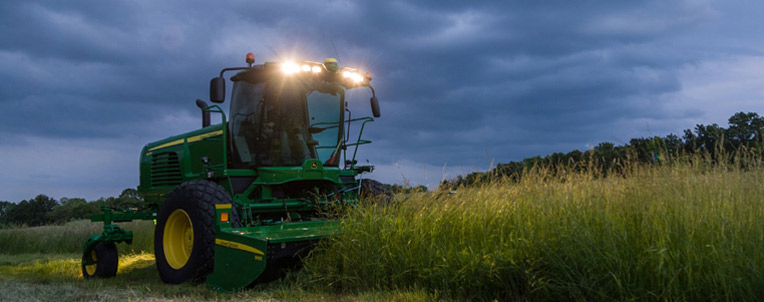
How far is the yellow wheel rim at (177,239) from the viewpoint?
569cm

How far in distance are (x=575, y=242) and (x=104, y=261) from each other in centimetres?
578

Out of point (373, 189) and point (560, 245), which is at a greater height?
point (373, 189)

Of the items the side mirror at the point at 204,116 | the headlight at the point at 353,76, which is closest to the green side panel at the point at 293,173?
the headlight at the point at 353,76

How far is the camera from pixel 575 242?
4074 millimetres

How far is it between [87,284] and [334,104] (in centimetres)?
364

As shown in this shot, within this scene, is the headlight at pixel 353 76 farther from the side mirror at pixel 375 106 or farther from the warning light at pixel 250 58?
the warning light at pixel 250 58

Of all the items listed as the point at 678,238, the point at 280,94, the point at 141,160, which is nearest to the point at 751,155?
the point at 678,238

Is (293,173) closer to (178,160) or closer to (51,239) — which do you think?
(178,160)

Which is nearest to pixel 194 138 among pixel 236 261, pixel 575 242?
pixel 236 261

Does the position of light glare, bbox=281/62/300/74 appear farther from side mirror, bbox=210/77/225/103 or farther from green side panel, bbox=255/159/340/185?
green side panel, bbox=255/159/340/185

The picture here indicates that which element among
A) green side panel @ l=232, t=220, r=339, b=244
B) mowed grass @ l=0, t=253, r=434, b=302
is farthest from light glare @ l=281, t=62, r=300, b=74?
mowed grass @ l=0, t=253, r=434, b=302

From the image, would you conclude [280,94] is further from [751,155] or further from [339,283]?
[751,155]

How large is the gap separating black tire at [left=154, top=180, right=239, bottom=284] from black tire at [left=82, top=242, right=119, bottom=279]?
140 centimetres

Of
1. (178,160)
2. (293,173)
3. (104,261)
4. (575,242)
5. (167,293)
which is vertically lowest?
(167,293)
